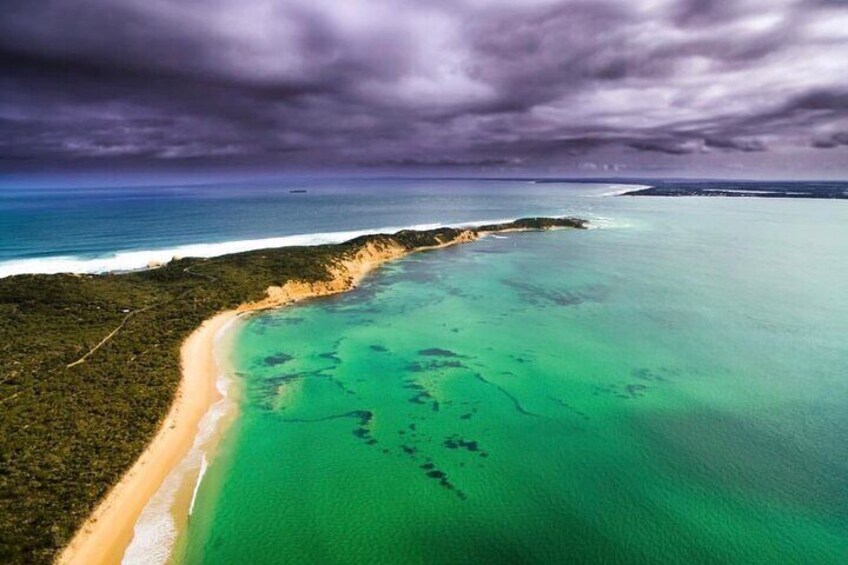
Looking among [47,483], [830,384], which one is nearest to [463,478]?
[47,483]

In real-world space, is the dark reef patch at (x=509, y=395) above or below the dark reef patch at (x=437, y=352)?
below

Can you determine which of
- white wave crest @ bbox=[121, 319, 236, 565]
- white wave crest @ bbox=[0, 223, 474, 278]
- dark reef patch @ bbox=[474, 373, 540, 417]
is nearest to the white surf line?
white wave crest @ bbox=[121, 319, 236, 565]

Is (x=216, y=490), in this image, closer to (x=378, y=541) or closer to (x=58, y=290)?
(x=378, y=541)

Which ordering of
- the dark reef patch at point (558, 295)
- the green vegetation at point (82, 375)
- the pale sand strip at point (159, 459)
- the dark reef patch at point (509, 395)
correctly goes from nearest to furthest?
the pale sand strip at point (159, 459)
the green vegetation at point (82, 375)
the dark reef patch at point (509, 395)
the dark reef patch at point (558, 295)

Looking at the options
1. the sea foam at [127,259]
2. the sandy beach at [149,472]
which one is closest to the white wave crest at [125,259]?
the sea foam at [127,259]

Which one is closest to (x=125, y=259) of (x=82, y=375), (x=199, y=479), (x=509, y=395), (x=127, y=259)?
(x=127, y=259)

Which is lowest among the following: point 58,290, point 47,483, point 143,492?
point 143,492

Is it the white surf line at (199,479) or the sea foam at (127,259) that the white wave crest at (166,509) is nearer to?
the white surf line at (199,479)
